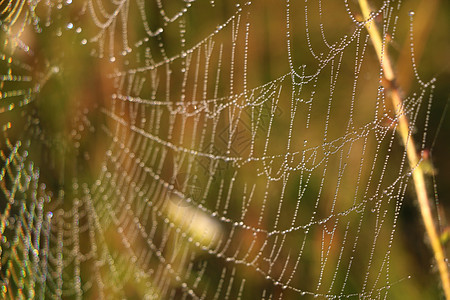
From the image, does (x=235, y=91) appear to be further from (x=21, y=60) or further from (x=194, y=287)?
(x=21, y=60)

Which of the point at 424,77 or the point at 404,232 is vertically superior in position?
the point at 424,77

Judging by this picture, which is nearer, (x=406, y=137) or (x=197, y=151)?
(x=406, y=137)

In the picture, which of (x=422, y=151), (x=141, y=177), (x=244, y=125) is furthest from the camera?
(x=141, y=177)

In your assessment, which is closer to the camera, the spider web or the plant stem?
the plant stem

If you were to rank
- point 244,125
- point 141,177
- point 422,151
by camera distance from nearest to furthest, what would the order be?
point 422,151
point 244,125
point 141,177

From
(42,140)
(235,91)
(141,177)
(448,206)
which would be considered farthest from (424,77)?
(42,140)

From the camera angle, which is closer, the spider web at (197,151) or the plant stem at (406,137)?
the plant stem at (406,137)

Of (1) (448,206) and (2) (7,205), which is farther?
(2) (7,205)

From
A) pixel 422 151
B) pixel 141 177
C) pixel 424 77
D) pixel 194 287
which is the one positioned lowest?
pixel 194 287
